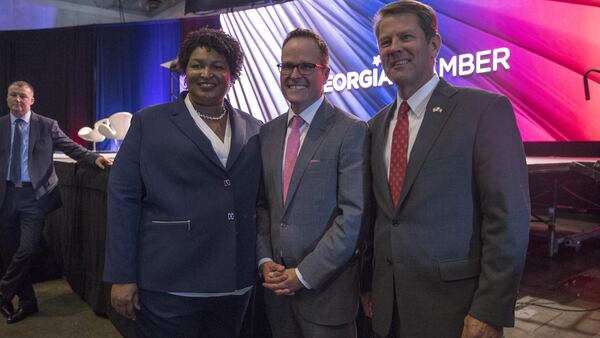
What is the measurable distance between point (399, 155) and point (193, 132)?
652mm

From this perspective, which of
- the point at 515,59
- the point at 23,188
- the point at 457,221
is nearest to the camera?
the point at 457,221

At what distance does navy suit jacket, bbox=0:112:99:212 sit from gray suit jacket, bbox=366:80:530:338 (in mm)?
2460

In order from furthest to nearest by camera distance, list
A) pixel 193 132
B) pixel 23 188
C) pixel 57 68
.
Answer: pixel 57 68, pixel 23 188, pixel 193 132

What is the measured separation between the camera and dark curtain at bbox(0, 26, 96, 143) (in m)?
9.52

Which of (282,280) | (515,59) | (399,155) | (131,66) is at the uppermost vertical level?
(131,66)

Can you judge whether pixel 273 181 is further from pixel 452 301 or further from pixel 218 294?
pixel 452 301

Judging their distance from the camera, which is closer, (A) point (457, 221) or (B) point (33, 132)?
(A) point (457, 221)

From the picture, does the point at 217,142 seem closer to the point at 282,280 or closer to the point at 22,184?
the point at 282,280

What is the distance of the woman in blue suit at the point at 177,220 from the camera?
1.33m

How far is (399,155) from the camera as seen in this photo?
1.25m

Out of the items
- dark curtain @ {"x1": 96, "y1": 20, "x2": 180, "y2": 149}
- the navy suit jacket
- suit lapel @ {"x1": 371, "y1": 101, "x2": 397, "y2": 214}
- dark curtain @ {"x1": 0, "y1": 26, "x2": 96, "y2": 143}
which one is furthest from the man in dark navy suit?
dark curtain @ {"x1": 0, "y1": 26, "x2": 96, "y2": 143}

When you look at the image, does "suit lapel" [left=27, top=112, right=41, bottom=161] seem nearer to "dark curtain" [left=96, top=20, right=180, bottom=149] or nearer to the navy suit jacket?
the navy suit jacket

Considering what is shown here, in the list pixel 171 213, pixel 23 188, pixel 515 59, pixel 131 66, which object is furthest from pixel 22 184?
pixel 131 66

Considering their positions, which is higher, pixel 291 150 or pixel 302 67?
pixel 302 67
